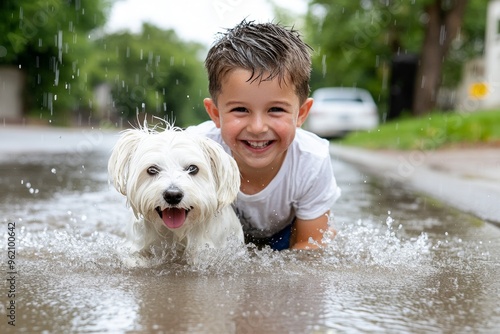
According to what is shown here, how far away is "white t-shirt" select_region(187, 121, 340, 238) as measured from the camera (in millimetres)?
4188

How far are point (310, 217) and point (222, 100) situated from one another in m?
0.90

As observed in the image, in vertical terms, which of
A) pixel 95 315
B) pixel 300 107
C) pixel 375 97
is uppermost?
pixel 375 97

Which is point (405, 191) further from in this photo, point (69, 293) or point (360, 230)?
point (69, 293)

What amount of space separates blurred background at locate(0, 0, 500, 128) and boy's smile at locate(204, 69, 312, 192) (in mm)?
796

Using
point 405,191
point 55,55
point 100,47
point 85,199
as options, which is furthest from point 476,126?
point 100,47

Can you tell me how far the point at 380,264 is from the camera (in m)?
3.56

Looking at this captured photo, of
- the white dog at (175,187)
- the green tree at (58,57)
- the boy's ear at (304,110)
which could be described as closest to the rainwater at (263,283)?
the white dog at (175,187)

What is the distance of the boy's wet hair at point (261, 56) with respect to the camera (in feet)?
12.4

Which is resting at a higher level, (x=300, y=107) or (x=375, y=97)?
(x=375, y=97)

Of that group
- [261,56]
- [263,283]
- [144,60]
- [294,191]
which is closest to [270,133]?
[261,56]

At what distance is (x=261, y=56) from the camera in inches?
149

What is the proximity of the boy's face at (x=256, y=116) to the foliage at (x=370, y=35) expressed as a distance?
1618 cm

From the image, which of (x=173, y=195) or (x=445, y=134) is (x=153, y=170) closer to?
(x=173, y=195)

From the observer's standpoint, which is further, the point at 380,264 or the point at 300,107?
the point at 300,107
